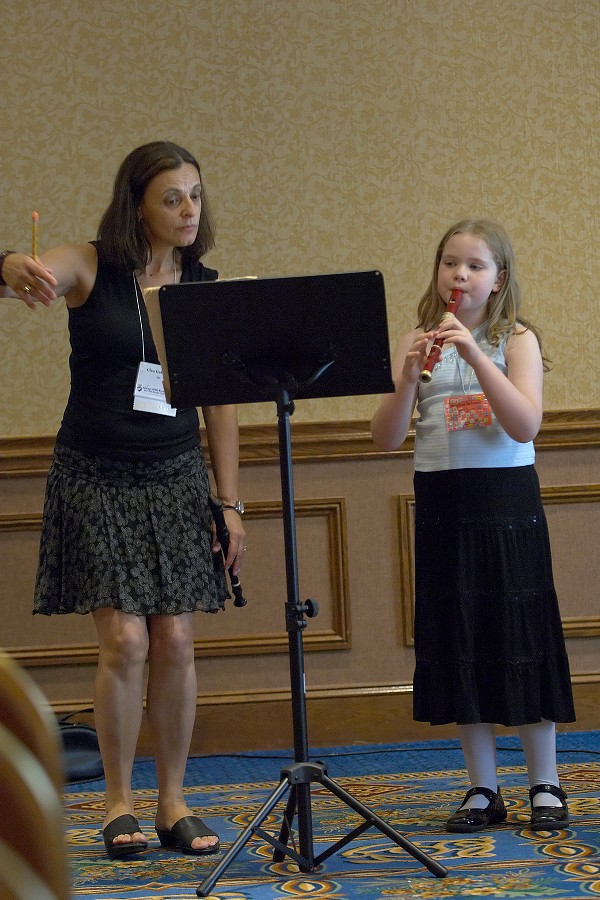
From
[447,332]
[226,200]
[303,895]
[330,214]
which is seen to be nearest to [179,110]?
[226,200]

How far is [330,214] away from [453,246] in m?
1.37

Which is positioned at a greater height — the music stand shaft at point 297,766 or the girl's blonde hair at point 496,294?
the girl's blonde hair at point 496,294

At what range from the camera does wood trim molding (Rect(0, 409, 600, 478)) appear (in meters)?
3.66

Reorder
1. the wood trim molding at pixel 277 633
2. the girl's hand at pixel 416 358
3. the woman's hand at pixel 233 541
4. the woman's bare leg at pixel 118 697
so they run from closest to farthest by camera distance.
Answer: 1. the girl's hand at pixel 416 358
2. the woman's bare leg at pixel 118 697
3. the woman's hand at pixel 233 541
4. the wood trim molding at pixel 277 633

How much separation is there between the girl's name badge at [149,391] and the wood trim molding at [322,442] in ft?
4.16

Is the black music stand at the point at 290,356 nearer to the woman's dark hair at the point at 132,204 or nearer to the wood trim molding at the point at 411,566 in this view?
the woman's dark hair at the point at 132,204

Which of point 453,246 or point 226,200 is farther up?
point 226,200

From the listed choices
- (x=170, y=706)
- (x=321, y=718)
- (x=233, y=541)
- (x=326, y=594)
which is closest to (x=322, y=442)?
(x=326, y=594)

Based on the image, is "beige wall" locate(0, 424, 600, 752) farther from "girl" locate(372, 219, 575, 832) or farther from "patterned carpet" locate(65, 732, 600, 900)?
"girl" locate(372, 219, 575, 832)

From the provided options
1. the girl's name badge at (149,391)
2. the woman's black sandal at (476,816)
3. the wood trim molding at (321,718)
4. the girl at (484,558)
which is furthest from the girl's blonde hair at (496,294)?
the wood trim molding at (321,718)

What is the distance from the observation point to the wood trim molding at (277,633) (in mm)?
3650

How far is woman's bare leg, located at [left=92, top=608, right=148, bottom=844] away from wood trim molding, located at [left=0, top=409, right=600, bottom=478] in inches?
53.8

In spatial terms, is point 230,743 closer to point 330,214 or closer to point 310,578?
point 310,578

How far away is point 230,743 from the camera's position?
369 cm
